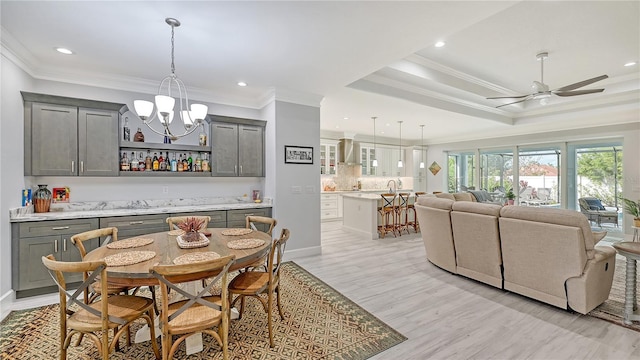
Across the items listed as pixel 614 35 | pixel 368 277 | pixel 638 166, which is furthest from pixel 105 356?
pixel 638 166

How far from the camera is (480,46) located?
12.3 ft

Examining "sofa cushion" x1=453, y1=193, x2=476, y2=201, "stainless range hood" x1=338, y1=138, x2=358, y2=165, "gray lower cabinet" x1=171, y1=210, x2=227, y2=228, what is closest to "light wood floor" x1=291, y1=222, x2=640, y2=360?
"gray lower cabinet" x1=171, y1=210, x2=227, y2=228

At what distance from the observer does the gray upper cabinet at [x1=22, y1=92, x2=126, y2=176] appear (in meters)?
3.27

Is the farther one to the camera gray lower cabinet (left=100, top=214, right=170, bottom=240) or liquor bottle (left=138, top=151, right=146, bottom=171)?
liquor bottle (left=138, top=151, right=146, bottom=171)

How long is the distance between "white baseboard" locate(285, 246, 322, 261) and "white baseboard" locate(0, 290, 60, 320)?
2.83 metres

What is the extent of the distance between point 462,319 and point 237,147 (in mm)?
3906

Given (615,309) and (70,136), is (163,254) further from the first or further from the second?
(615,309)

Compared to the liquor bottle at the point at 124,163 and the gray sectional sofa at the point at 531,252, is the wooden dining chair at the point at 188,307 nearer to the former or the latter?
the liquor bottle at the point at 124,163

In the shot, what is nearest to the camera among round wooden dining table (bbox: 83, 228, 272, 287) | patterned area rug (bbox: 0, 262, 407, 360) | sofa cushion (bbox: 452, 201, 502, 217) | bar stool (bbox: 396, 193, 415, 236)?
round wooden dining table (bbox: 83, 228, 272, 287)

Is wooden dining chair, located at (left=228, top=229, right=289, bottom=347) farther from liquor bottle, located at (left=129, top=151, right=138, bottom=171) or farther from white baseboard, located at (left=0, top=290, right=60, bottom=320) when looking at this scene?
liquor bottle, located at (left=129, top=151, right=138, bottom=171)

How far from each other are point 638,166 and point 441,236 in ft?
17.7

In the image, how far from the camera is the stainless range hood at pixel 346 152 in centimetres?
864

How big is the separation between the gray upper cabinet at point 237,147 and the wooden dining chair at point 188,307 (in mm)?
2861

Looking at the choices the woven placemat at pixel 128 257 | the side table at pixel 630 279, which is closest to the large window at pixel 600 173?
the side table at pixel 630 279
